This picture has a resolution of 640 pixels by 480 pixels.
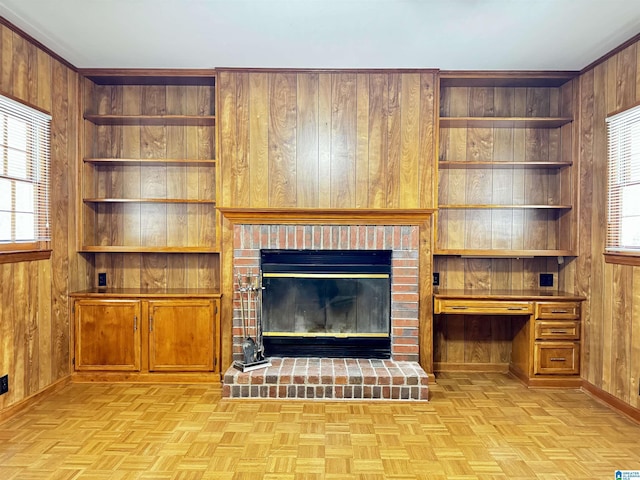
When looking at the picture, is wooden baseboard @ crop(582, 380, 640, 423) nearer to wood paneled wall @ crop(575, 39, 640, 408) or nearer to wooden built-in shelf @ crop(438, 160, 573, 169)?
wood paneled wall @ crop(575, 39, 640, 408)

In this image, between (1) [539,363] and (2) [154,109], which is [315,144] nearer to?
(2) [154,109]

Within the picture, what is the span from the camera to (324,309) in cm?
360

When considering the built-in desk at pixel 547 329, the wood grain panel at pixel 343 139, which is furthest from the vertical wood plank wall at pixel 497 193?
the wood grain panel at pixel 343 139

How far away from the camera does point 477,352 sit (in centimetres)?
387

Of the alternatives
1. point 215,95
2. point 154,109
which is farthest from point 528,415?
point 154,109

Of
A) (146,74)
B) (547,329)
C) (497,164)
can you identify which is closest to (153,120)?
(146,74)

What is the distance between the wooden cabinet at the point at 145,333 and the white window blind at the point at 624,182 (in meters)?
3.10

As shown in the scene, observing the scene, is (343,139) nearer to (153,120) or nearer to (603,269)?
(153,120)

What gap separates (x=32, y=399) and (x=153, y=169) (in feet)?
6.64

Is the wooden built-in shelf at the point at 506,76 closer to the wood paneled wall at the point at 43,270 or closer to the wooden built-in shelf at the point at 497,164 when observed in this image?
the wooden built-in shelf at the point at 497,164

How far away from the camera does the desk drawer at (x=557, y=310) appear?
342 cm

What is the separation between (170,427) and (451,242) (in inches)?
106

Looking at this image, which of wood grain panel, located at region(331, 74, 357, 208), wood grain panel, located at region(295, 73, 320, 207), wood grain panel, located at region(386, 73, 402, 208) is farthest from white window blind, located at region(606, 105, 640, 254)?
wood grain panel, located at region(295, 73, 320, 207)

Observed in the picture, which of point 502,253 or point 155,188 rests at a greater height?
point 155,188
